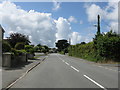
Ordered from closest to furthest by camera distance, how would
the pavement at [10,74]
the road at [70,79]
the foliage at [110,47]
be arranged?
the road at [70,79] → the pavement at [10,74] → the foliage at [110,47]

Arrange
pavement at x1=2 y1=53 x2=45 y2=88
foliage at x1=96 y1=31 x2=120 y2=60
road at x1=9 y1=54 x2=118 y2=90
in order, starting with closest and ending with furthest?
road at x1=9 y1=54 x2=118 y2=90, pavement at x1=2 y1=53 x2=45 y2=88, foliage at x1=96 y1=31 x2=120 y2=60

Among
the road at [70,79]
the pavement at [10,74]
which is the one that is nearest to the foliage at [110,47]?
the road at [70,79]

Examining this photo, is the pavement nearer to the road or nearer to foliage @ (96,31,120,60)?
the road

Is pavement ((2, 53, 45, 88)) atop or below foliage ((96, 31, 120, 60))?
below

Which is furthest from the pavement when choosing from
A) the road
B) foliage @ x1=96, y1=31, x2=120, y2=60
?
Answer: foliage @ x1=96, y1=31, x2=120, y2=60

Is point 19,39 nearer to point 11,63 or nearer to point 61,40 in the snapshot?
point 11,63

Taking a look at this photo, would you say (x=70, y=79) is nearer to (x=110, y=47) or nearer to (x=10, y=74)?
(x=10, y=74)

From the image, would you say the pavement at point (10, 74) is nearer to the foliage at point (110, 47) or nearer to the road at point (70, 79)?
the road at point (70, 79)

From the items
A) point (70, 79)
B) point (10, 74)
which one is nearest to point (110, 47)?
point (10, 74)

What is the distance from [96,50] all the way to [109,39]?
3.93 metres

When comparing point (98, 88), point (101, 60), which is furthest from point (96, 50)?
point (98, 88)

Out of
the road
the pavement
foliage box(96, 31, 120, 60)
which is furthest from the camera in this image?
foliage box(96, 31, 120, 60)

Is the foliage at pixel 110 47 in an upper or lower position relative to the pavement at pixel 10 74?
upper

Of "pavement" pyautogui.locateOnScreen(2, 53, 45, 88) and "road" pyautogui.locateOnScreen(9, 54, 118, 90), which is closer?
"road" pyautogui.locateOnScreen(9, 54, 118, 90)
